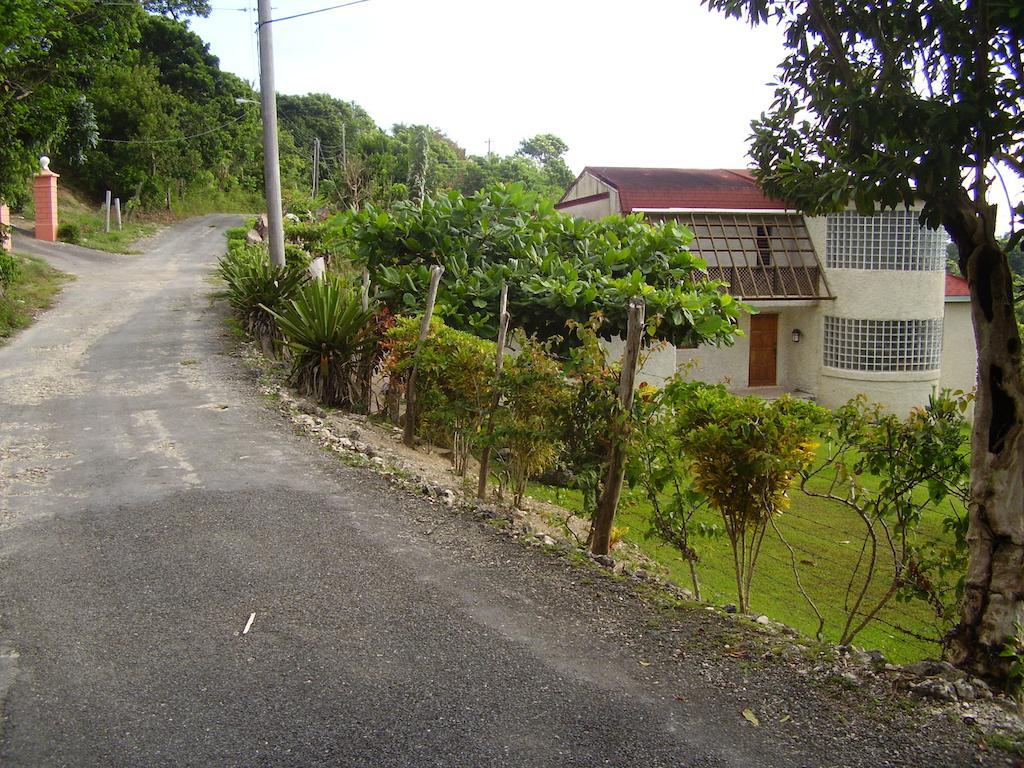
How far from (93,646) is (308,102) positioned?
6747 cm

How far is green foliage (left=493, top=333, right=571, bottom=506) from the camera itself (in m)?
6.86

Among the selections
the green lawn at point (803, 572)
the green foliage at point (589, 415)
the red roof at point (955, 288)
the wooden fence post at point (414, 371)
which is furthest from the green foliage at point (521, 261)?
the red roof at point (955, 288)

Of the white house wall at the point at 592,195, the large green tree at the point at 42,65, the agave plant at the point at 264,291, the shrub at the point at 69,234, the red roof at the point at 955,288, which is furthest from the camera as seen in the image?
the shrub at the point at 69,234

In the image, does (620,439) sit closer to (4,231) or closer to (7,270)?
(7,270)

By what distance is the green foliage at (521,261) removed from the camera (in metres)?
11.6

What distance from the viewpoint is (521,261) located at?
12594 millimetres

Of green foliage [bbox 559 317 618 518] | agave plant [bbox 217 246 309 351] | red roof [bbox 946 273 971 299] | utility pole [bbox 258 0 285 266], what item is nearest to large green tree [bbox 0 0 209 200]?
utility pole [bbox 258 0 285 266]

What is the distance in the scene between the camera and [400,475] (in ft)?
27.0

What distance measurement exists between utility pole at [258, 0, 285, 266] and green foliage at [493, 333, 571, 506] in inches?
330

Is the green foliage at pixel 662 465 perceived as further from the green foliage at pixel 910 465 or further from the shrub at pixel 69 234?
the shrub at pixel 69 234

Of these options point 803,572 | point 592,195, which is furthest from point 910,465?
point 592,195

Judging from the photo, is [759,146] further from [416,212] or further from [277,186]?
[277,186]

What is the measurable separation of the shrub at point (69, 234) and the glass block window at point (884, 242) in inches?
920

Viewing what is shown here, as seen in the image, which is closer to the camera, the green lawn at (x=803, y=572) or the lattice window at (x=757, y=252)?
the green lawn at (x=803, y=572)
